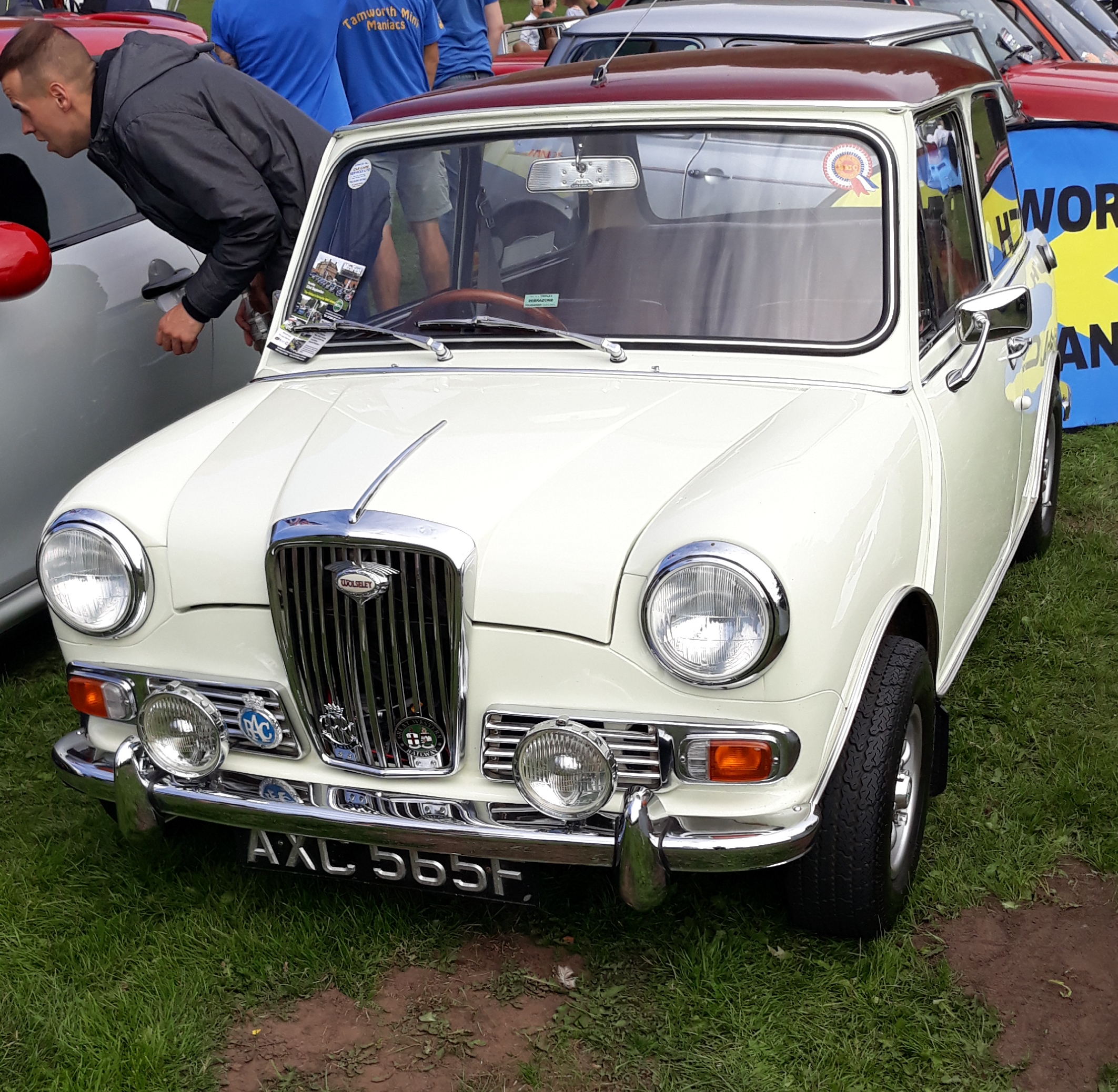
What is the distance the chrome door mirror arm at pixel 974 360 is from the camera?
3312 mm

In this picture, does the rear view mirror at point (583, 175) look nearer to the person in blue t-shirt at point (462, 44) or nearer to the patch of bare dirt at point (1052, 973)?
the patch of bare dirt at point (1052, 973)

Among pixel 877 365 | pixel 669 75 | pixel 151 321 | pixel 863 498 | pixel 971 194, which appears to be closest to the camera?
pixel 863 498

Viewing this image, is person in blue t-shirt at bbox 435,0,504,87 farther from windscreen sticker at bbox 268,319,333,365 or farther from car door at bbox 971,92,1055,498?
windscreen sticker at bbox 268,319,333,365

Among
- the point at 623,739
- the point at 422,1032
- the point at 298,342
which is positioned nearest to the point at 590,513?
the point at 623,739

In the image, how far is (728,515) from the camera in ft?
8.17

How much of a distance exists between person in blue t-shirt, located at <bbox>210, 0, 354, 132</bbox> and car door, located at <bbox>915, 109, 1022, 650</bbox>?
2733 millimetres

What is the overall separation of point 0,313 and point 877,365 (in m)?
2.71

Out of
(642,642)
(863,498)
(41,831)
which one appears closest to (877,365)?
(863,498)

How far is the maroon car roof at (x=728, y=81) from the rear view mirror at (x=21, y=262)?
1.01 metres

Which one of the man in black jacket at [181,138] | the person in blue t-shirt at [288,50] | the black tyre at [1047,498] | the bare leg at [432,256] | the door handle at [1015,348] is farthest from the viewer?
the person in blue t-shirt at [288,50]

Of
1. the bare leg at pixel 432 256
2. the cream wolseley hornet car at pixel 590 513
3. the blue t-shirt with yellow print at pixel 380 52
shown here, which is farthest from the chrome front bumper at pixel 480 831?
the blue t-shirt with yellow print at pixel 380 52

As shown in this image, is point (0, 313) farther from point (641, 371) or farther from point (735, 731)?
point (735, 731)

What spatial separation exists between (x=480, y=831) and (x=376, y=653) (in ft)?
1.34

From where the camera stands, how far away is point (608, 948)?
9.92ft
